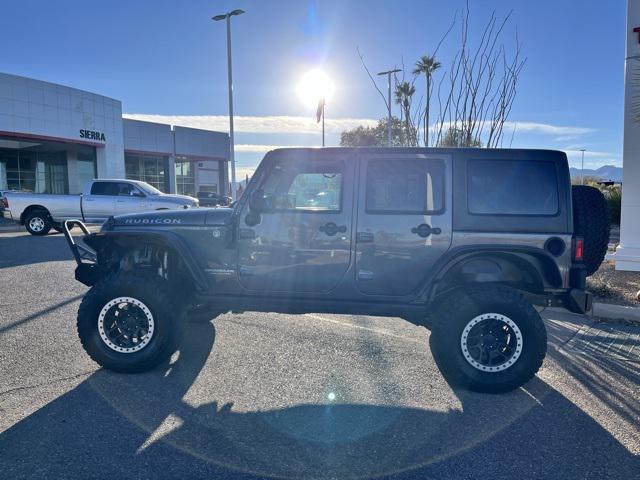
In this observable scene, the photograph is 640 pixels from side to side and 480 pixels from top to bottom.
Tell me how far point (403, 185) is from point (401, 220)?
1.05 feet

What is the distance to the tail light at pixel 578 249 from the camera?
403cm

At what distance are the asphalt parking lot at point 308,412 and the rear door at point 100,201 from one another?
11154 mm

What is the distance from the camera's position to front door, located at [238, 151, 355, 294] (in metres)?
4.23

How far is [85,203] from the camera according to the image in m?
15.9

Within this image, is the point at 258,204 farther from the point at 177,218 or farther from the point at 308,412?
the point at 308,412

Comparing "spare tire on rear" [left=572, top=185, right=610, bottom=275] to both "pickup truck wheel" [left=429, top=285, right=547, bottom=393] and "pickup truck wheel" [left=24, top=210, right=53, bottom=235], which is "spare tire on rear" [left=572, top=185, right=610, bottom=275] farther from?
"pickup truck wheel" [left=24, top=210, right=53, bottom=235]

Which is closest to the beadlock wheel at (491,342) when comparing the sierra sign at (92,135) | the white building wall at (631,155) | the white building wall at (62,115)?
the white building wall at (631,155)

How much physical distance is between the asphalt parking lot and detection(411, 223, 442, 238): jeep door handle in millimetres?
1274

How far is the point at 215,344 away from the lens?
5.18 m

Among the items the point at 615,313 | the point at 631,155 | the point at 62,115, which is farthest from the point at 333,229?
the point at 62,115

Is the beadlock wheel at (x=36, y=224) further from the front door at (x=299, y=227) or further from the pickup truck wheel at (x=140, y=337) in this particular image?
the front door at (x=299, y=227)

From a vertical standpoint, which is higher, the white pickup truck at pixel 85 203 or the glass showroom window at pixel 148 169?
the glass showroom window at pixel 148 169

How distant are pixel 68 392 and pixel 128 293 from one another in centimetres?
91

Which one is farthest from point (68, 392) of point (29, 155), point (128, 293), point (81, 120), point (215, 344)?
point (29, 155)
